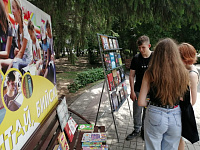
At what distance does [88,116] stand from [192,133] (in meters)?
3.21

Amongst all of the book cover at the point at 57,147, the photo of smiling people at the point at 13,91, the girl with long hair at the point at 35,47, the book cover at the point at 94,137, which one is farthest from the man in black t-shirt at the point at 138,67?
the photo of smiling people at the point at 13,91

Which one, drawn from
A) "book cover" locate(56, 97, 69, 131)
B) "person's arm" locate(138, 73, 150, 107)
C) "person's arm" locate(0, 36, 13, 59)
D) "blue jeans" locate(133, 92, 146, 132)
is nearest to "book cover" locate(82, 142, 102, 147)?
"book cover" locate(56, 97, 69, 131)

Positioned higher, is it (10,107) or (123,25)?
(123,25)

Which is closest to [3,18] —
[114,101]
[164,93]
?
[164,93]

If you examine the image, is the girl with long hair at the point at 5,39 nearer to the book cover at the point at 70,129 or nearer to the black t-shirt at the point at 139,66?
the book cover at the point at 70,129

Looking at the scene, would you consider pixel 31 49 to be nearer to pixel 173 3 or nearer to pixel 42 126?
pixel 42 126

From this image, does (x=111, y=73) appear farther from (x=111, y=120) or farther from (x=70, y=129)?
(x=111, y=120)

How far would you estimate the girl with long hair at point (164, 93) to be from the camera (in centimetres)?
178

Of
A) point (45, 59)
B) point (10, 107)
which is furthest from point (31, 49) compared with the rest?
point (10, 107)

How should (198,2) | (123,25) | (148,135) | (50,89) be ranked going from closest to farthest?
(148,135)
(50,89)
(198,2)
(123,25)

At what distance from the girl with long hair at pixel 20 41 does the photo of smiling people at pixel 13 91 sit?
0.33ft

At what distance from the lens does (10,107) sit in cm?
122

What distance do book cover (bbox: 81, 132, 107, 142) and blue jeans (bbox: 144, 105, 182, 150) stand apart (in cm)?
74

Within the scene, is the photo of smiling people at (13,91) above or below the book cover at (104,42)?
below
